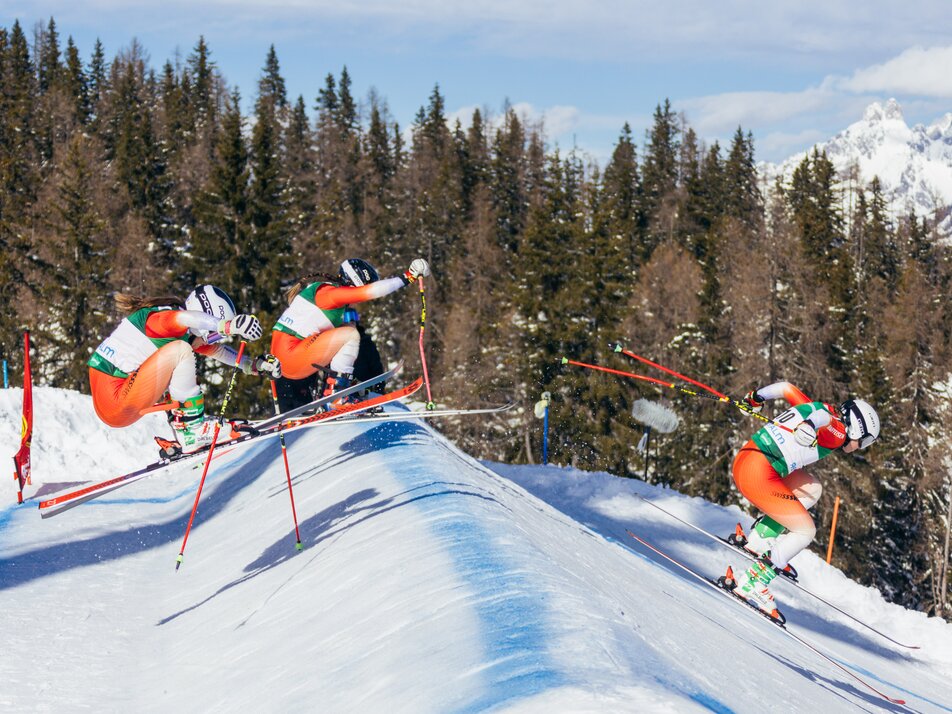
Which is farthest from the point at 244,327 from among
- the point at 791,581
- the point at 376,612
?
the point at 791,581

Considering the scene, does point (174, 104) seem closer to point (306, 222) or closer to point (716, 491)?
point (306, 222)

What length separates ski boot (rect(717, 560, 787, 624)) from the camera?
834 centimetres

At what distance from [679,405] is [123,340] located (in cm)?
3365

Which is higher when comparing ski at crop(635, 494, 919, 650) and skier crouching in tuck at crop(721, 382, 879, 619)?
skier crouching in tuck at crop(721, 382, 879, 619)

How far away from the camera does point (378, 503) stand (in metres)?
6.92

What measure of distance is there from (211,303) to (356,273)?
2113 mm

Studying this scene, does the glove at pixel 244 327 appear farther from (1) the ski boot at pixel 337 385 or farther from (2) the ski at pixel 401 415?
(1) the ski boot at pixel 337 385

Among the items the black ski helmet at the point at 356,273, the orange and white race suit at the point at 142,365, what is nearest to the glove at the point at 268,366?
the orange and white race suit at the point at 142,365

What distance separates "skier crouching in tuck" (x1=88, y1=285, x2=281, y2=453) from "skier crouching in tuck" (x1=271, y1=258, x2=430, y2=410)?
1.77 metres

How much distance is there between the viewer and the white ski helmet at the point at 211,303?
823cm

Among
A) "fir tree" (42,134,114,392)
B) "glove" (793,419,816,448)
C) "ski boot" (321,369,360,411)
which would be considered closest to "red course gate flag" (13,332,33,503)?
"ski boot" (321,369,360,411)

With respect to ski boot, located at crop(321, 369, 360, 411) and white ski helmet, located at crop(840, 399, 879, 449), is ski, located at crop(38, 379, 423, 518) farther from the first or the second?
white ski helmet, located at crop(840, 399, 879, 449)

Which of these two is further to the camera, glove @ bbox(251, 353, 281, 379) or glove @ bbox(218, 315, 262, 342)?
glove @ bbox(251, 353, 281, 379)

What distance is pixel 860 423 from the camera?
26.2 feet
